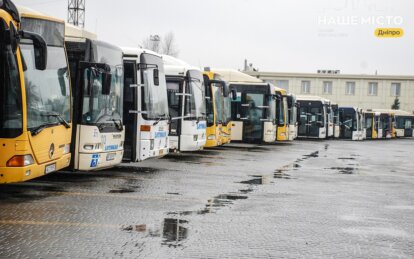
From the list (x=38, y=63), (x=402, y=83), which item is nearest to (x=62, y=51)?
(x=38, y=63)

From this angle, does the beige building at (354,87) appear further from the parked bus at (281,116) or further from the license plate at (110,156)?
the license plate at (110,156)

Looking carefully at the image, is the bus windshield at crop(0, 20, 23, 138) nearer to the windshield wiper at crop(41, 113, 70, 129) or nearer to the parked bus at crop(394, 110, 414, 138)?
the windshield wiper at crop(41, 113, 70, 129)

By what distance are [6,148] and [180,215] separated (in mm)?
2562

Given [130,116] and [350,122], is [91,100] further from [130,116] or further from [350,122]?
[350,122]

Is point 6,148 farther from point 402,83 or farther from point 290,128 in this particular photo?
point 402,83

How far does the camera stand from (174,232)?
780 cm

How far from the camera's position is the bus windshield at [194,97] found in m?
19.8

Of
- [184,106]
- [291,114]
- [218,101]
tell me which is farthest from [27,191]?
[291,114]

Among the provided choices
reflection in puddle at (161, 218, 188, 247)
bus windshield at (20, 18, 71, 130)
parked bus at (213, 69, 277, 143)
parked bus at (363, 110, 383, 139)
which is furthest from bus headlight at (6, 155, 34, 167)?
parked bus at (363, 110, 383, 139)

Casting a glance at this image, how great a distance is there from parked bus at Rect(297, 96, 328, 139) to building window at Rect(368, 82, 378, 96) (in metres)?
45.8

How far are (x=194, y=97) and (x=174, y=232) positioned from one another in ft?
40.9

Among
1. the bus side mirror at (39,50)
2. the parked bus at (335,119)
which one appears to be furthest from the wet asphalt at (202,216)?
the parked bus at (335,119)

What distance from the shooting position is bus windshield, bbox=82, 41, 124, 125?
12219mm

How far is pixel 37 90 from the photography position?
9.82m
